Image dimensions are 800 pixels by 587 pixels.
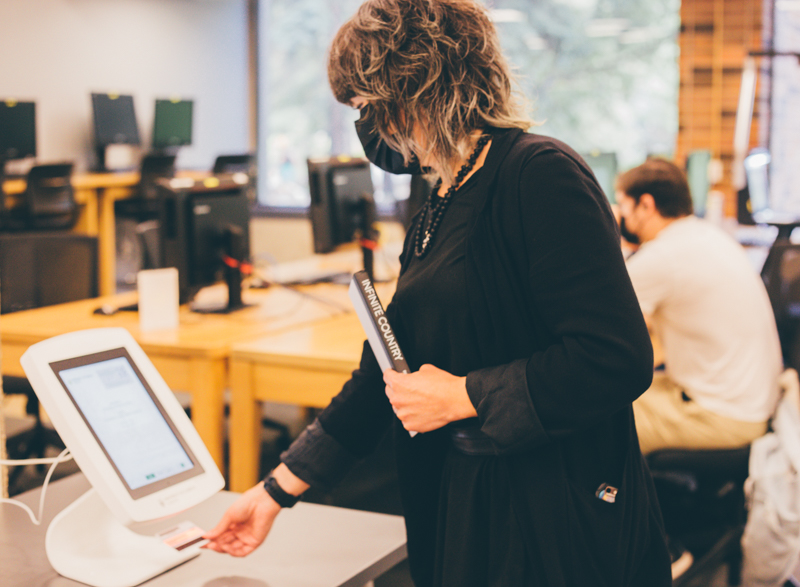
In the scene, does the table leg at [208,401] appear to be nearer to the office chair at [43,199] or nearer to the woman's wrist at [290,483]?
the woman's wrist at [290,483]

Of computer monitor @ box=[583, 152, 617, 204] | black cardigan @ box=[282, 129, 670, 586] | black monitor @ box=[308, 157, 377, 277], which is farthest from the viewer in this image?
computer monitor @ box=[583, 152, 617, 204]

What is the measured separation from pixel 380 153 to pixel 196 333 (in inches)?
54.4

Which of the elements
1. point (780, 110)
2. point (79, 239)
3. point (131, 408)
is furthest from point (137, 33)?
point (131, 408)

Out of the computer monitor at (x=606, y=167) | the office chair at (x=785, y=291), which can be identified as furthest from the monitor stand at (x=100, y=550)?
the computer monitor at (x=606, y=167)

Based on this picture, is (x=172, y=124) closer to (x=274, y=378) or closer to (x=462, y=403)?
(x=274, y=378)

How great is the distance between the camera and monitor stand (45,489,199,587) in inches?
39.1

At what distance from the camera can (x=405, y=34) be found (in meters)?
0.97

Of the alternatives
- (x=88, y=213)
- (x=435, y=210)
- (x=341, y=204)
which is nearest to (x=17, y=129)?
(x=88, y=213)

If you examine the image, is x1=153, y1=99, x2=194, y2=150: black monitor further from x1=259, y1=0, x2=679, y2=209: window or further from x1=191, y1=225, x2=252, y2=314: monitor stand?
x1=191, y1=225, x2=252, y2=314: monitor stand

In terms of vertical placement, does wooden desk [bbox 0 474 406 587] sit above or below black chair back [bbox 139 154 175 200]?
below

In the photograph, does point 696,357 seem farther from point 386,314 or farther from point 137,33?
point 137,33

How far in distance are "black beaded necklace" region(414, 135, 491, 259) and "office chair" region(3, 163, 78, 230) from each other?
4.81 metres

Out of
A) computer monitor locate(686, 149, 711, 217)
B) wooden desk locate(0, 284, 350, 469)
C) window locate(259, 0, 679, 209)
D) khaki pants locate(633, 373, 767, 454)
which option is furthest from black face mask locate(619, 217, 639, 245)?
window locate(259, 0, 679, 209)

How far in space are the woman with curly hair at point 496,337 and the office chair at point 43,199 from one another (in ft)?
15.8
